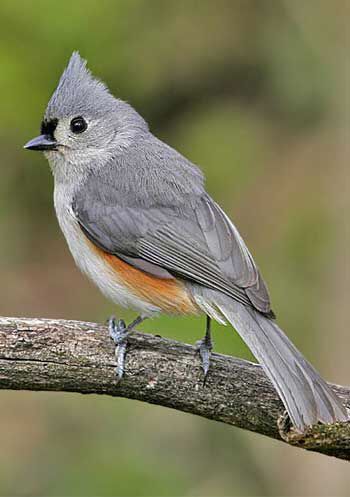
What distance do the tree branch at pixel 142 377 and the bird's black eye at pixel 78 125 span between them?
4.42ft

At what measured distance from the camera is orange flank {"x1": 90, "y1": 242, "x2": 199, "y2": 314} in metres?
4.89

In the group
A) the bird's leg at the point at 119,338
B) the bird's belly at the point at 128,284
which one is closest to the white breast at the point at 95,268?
the bird's belly at the point at 128,284

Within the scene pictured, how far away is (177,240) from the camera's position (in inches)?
196

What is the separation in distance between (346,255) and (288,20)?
2.07 meters

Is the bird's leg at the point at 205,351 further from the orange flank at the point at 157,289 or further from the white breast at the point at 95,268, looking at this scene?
the white breast at the point at 95,268

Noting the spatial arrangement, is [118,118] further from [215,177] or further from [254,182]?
[254,182]

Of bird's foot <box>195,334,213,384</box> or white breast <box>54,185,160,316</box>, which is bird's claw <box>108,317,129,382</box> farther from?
bird's foot <box>195,334,213,384</box>

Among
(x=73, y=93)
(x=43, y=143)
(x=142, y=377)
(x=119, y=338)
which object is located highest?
(x=73, y=93)

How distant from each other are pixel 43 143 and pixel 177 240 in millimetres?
1085

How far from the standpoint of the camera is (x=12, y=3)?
772 cm

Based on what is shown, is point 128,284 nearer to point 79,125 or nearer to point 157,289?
point 157,289

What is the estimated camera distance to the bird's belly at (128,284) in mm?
4898

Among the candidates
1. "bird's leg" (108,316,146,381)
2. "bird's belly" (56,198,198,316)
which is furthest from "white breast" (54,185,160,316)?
"bird's leg" (108,316,146,381)

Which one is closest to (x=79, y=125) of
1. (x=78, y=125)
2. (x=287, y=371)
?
(x=78, y=125)
